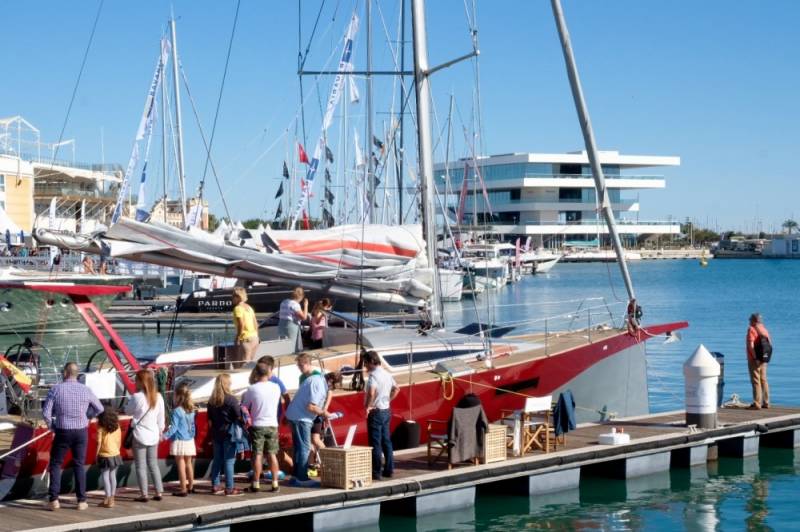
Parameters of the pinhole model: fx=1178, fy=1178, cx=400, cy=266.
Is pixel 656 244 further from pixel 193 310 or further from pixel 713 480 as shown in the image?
pixel 713 480

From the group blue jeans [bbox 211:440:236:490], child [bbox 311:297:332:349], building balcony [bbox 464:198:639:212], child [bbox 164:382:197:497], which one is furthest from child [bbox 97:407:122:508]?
building balcony [bbox 464:198:639:212]

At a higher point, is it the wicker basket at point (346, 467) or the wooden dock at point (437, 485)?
the wicker basket at point (346, 467)

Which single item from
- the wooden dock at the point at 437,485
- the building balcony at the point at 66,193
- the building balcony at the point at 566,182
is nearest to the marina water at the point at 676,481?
the wooden dock at the point at 437,485

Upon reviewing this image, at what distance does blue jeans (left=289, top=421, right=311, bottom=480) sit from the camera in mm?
14633

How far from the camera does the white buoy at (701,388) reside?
18125mm

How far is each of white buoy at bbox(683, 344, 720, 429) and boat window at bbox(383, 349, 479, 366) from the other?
3.43 m

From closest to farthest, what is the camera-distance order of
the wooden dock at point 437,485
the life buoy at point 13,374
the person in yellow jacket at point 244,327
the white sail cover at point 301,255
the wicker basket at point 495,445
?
the wooden dock at point 437,485, the wicker basket at point 495,445, the life buoy at point 13,374, the person in yellow jacket at point 244,327, the white sail cover at point 301,255

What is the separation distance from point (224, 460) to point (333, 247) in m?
7.01

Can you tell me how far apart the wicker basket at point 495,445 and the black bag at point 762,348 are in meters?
6.25

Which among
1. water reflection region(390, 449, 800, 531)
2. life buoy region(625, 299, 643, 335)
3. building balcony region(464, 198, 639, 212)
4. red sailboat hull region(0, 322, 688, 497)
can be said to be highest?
building balcony region(464, 198, 639, 212)

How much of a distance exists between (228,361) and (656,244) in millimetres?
161010

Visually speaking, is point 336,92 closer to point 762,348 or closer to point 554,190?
point 762,348

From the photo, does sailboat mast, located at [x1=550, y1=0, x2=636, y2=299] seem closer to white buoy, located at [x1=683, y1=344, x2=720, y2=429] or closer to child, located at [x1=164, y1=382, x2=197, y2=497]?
white buoy, located at [x1=683, y1=344, x2=720, y2=429]

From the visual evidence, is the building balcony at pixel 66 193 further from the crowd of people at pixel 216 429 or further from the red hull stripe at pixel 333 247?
the crowd of people at pixel 216 429
